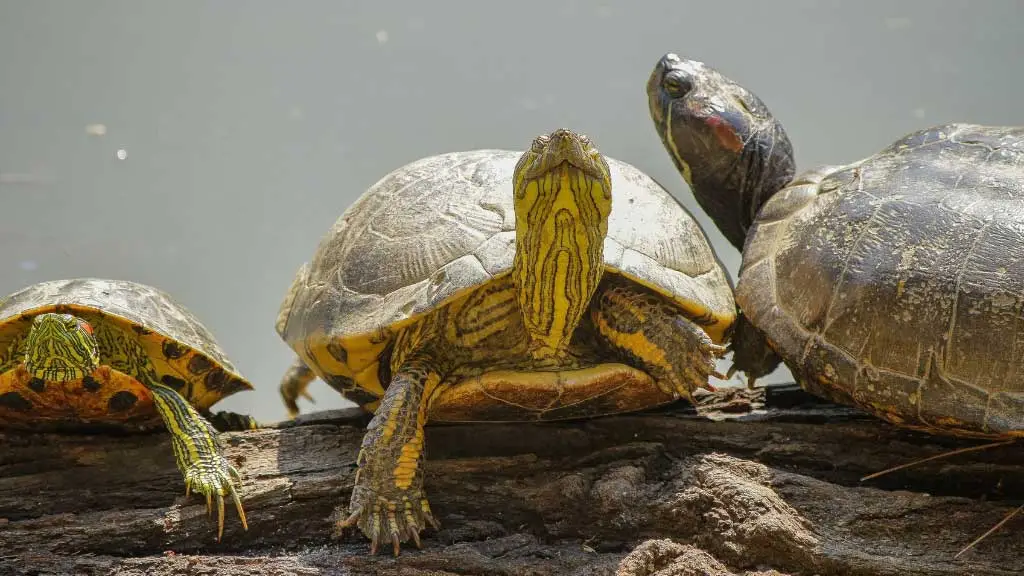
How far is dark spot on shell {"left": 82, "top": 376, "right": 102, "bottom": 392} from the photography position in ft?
7.94

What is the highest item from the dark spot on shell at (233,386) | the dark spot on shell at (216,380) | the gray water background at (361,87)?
the gray water background at (361,87)

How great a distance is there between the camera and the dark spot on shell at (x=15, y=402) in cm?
247

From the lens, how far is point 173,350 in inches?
109

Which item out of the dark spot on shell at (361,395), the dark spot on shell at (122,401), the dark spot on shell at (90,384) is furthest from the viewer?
the dark spot on shell at (361,395)

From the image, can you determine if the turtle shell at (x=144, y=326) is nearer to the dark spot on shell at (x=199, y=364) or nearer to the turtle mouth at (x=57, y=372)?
the dark spot on shell at (x=199, y=364)

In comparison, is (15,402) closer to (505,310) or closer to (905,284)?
(505,310)

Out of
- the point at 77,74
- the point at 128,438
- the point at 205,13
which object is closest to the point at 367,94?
the point at 205,13

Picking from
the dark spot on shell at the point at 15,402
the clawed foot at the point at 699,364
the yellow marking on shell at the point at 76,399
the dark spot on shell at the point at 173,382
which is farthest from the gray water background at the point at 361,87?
the clawed foot at the point at 699,364

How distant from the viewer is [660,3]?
7.96 m

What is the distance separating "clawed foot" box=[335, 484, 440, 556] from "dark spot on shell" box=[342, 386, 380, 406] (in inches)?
24.6

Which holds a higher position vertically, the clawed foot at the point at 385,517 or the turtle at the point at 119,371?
the turtle at the point at 119,371

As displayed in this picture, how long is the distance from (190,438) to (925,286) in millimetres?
2207

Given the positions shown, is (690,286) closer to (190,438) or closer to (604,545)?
(604,545)

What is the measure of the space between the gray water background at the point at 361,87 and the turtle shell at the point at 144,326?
16.1 feet
